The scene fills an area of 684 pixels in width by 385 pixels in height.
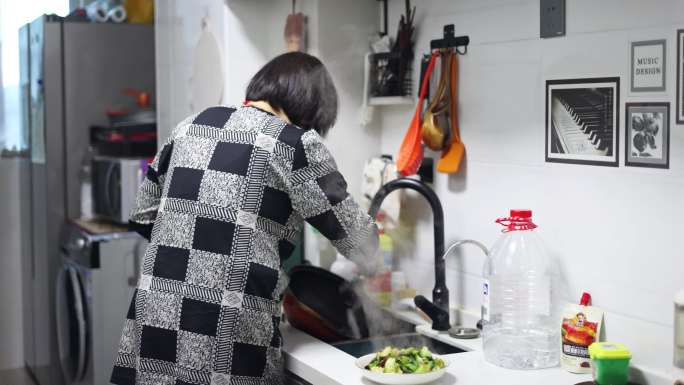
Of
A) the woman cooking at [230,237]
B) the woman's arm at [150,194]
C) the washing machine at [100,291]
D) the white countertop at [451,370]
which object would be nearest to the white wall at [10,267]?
the washing machine at [100,291]

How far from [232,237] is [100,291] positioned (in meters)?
1.51

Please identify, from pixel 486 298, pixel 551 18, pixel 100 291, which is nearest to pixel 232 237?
pixel 486 298

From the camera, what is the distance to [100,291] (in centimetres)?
318

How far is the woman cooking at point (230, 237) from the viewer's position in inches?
73.6

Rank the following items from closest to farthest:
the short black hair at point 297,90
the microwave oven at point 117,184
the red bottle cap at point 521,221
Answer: the red bottle cap at point 521,221 < the short black hair at point 297,90 < the microwave oven at point 117,184

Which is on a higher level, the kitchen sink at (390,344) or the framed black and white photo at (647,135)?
the framed black and white photo at (647,135)

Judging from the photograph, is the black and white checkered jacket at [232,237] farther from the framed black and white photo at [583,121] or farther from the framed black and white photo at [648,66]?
the framed black and white photo at [648,66]

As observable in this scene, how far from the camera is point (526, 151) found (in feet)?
6.72

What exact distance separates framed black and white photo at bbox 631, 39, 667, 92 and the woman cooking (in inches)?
26.9

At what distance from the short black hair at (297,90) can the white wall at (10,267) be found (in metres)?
1.95

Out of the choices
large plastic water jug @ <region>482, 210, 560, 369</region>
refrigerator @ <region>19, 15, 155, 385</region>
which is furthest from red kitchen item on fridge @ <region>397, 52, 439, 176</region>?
refrigerator @ <region>19, 15, 155, 385</region>

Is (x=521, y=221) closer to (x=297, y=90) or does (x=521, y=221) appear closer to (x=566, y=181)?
(x=566, y=181)

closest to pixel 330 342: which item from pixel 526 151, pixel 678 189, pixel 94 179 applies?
pixel 526 151

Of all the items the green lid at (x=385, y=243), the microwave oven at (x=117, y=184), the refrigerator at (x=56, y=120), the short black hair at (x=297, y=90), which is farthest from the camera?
the refrigerator at (x=56, y=120)
